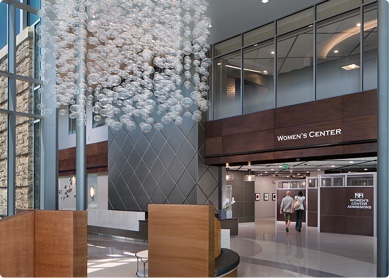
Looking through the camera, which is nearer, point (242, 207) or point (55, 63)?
point (55, 63)

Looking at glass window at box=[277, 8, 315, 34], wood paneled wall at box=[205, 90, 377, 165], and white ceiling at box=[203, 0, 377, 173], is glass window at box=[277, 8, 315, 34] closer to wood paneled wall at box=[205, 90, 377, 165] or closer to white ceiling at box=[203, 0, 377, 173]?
white ceiling at box=[203, 0, 377, 173]

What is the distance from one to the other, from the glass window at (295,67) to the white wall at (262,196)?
11.5m

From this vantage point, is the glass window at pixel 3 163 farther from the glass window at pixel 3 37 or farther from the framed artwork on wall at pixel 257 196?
the framed artwork on wall at pixel 257 196

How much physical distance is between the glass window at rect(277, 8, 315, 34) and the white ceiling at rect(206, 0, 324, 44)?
202 millimetres

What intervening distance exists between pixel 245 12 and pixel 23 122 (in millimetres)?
6837

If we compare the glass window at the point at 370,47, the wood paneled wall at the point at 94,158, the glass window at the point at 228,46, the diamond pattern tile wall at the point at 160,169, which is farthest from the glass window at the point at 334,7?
the wood paneled wall at the point at 94,158

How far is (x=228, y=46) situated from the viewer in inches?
573

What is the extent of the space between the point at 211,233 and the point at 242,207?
51.8ft

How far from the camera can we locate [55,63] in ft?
26.5

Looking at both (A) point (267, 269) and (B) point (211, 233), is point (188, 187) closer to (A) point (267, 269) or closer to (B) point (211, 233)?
(A) point (267, 269)

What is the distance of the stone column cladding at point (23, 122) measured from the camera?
10.1 meters

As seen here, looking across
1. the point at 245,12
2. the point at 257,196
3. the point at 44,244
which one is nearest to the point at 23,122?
the point at 44,244

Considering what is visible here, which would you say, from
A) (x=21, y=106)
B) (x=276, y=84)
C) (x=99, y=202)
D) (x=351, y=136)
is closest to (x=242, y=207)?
(x=99, y=202)

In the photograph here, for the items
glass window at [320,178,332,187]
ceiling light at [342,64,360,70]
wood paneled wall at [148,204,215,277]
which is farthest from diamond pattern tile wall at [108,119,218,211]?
wood paneled wall at [148,204,215,277]
